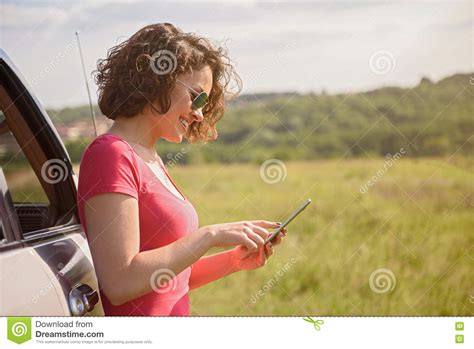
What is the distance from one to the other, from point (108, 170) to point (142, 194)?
10cm

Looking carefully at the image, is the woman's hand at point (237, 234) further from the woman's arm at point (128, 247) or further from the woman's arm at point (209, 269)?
the woman's arm at point (209, 269)

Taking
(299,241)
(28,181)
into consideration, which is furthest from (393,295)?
(28,181)

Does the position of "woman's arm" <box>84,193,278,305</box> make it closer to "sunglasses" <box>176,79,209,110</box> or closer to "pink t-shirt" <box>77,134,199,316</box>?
"pink t-shirt" <box>77,134,199,316</box>

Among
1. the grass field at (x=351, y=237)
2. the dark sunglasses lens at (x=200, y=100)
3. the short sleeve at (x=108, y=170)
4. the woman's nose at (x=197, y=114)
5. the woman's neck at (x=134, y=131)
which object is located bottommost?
the grass field at (x=351, y=237)

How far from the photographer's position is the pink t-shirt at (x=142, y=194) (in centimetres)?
154

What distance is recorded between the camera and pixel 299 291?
493 cm

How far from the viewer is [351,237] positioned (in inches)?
236

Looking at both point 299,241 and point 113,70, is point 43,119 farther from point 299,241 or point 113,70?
point 299,241

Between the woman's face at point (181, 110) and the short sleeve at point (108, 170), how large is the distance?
0.15 meters

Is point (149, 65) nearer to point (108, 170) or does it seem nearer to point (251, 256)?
point (108, 170)

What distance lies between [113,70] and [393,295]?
3.13m
